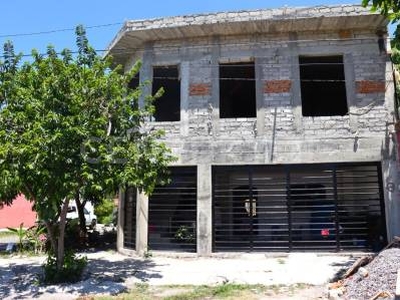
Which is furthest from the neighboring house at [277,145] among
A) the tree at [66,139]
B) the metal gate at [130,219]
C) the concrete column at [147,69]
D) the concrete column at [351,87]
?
the tree at [66,139]

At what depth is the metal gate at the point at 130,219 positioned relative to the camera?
1422 centimetres

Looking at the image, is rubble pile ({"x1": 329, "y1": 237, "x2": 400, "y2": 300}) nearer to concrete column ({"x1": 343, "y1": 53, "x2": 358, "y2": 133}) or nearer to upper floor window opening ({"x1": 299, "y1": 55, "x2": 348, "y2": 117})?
concrete column ({"x1": 343, "y1": 53, "x2": 358, "y2": 133})

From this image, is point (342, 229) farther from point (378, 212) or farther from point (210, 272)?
point (210, 272)

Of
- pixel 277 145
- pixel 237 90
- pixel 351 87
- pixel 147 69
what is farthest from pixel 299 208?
pixel 147 69

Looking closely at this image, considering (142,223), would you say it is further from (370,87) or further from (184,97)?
(370,87)

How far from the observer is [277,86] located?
1343 cm

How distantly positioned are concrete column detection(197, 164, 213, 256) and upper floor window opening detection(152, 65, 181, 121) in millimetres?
3672

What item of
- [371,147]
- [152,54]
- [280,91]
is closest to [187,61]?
[152,54]

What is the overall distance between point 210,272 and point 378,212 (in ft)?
17.7

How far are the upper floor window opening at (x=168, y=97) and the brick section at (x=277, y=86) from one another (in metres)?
3.38

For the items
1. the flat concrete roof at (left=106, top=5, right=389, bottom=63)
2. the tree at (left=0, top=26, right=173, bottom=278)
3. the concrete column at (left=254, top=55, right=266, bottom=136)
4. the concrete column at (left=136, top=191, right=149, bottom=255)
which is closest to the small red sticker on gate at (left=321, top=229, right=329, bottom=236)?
the concrete column at (left=254, top=55, right=266, bottom=136)

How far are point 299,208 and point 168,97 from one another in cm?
708

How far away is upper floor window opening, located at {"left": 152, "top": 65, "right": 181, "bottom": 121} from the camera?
15.4 metres

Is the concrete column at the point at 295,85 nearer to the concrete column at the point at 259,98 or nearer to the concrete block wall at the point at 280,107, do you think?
the concrete block wall at the point at 280,107
